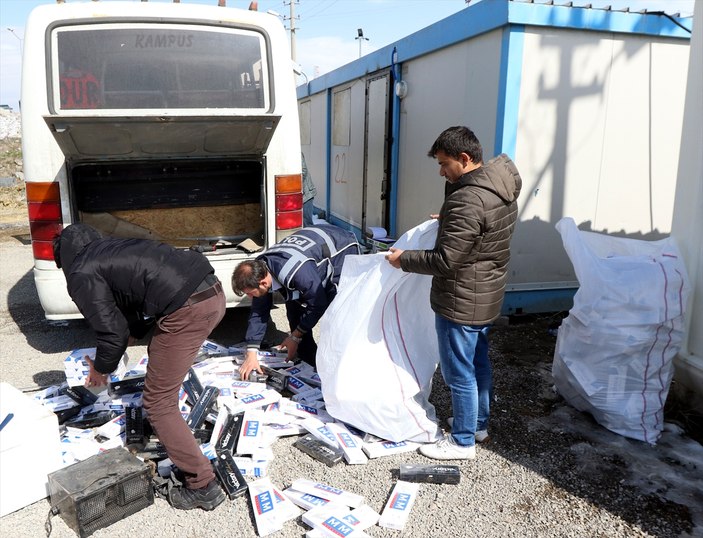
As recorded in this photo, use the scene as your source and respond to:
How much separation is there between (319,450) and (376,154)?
5.10 meters

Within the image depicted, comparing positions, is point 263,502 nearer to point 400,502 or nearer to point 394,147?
point 400,502

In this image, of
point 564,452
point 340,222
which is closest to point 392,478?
point 564,452

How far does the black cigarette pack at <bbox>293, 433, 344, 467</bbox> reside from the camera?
3035 mm

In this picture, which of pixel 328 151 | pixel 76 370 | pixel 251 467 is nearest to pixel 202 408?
pixel 251 467

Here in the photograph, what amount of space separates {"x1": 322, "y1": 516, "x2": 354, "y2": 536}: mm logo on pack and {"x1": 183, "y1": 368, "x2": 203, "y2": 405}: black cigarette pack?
4.34ft

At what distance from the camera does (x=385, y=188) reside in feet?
Answer: 23.6

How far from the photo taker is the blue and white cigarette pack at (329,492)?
2.68 m

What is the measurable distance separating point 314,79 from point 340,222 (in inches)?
111

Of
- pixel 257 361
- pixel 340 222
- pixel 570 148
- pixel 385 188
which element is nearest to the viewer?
pixel 257 361

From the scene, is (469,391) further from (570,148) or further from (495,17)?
(495,17)

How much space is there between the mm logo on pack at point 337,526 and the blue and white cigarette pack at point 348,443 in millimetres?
520

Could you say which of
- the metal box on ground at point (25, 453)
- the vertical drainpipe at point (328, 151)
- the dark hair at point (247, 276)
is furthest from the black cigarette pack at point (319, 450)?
the vertical drainpipe at point (328, 151)

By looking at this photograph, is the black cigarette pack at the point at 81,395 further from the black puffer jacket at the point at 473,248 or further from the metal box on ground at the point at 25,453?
the black puffer jacket at the point at 473,248

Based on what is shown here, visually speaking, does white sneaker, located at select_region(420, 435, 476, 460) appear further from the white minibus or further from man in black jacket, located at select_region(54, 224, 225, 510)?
the white minibus
